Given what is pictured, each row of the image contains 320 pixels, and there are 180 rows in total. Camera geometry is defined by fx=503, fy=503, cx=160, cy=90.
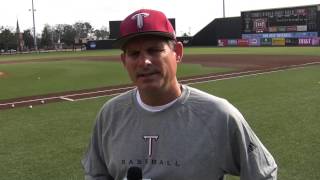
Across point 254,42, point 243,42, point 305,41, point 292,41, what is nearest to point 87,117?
point 305,41

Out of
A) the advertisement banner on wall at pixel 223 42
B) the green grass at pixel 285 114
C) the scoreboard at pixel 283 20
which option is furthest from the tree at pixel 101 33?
the green grass at pixel 285 114

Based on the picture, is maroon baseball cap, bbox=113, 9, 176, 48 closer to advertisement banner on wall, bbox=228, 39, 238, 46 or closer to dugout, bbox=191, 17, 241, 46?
advertisement banner on wall, bbox=228, 39, 238, 46

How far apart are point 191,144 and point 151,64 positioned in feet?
1.34

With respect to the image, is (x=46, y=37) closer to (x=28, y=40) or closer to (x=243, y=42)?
(x=28, y=40)

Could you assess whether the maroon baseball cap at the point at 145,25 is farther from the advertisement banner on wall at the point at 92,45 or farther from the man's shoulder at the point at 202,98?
the advertisement banner on wall at the point at 92,45

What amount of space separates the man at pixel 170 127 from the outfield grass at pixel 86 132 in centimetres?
407

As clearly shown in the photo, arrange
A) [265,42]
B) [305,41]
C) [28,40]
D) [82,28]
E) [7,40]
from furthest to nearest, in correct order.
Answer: [82,28] < [28,40] < [7,40] < [265,42] < [305,41]

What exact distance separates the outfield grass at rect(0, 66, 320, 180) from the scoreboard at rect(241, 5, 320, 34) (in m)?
46.0

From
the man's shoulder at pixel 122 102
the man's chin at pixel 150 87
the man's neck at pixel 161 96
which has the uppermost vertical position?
the man's chin at pixel 150 87

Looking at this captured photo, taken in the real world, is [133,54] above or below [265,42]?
below

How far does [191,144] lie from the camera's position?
2.28m

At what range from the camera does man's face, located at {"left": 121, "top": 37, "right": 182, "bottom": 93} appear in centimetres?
231

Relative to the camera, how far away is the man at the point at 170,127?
2279 mm

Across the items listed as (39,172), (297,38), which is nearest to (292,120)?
(39,172)
